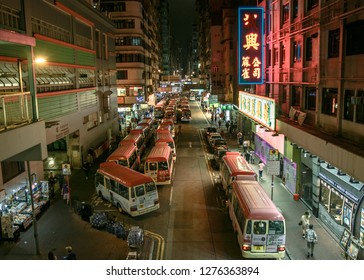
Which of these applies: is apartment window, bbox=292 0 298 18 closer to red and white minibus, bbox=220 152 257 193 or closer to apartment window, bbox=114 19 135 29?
red and white minibus, bbox=220 152 257 193

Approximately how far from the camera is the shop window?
16.8m

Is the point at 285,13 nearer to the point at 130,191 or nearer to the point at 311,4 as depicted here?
the point at 311,4

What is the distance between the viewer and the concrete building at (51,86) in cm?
1454

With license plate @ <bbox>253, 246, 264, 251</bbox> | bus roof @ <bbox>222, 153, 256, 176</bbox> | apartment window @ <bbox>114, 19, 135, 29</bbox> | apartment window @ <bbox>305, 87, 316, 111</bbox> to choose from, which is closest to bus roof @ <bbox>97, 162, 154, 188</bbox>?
bus roof @ <bbox>222, 153, 256, 176</bbox>

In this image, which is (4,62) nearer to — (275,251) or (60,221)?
(60,221)

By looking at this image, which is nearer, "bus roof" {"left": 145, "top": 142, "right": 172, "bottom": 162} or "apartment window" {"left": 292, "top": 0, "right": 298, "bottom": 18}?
"apartment window" {"left": 292, "top": 0, "right": 298, "bottom": 18}

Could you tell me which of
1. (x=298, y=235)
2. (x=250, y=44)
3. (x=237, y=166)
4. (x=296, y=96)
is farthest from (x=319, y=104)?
(x=250, y=44)

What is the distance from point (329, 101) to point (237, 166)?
7257 millimetres

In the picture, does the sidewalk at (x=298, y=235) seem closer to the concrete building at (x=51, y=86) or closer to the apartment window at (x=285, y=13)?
the concrete building at (x=51, y=86)

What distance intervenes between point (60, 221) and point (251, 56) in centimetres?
1848

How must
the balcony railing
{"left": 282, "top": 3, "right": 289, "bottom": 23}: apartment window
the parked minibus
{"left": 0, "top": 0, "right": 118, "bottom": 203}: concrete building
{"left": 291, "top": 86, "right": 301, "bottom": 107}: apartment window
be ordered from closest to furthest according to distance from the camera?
the balcony railing, {"left": 0, "top": 0, "right": 118, "bottom": 203}: concrete building, {"left": 291, "top": 86, "right": 301, "bottom": 107}: apartment window, {"left": 282, "top": 3, "right": 289, "bottom": 23}: apartment window, the parked minibus

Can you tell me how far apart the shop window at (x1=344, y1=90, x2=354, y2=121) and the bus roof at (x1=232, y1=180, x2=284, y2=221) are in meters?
5.30

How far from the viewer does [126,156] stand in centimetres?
2833

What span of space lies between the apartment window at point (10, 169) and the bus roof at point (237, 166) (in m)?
12.9
